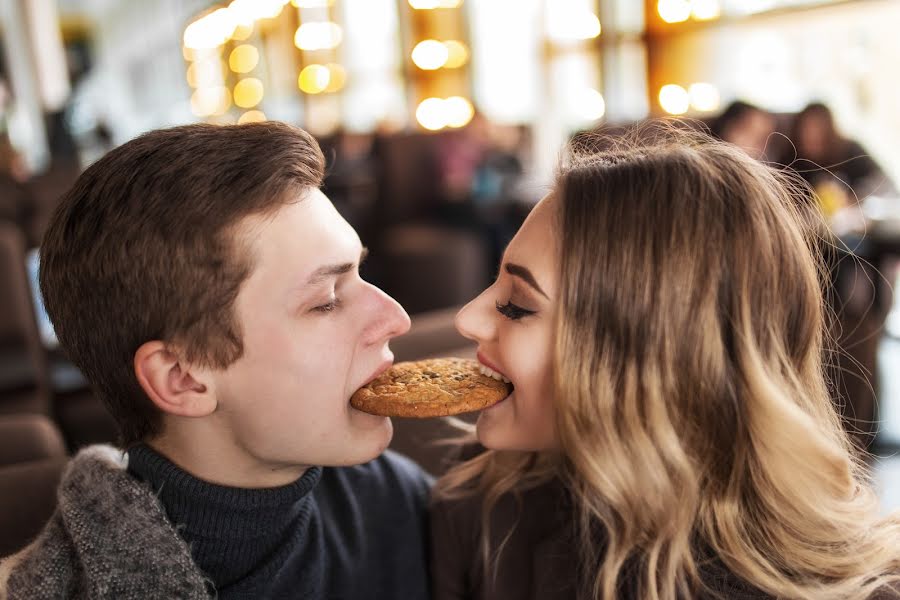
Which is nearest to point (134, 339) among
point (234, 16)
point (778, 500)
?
point (778, 500)

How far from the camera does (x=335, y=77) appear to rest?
501 inches

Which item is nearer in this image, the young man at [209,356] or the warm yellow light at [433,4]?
the young man at [209,356]

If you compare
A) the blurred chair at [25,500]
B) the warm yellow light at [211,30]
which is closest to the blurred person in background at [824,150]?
the blurred chair at [25,500]

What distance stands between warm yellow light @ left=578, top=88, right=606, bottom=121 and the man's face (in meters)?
7.31

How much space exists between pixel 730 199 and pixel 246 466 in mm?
858

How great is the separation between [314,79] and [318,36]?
2.46 feet

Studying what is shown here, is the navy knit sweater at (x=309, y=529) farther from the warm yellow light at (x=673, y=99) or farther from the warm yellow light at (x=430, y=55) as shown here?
the warm yellow light at (x=430, y=55)

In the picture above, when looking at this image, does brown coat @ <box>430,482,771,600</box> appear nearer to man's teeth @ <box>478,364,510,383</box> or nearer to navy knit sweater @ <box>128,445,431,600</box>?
navy knit sweater @ <box>128,445,431,600</box>

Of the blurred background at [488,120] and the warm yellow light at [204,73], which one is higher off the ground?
the warm yellow light at [204,73]

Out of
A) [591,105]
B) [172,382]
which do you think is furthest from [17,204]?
[591,105]

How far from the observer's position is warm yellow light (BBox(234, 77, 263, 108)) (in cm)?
1617

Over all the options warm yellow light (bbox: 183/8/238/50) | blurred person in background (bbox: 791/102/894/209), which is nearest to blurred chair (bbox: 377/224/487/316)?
blurred person in background (bbox: 791/102/894/209)

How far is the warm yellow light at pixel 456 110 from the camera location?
394 inches

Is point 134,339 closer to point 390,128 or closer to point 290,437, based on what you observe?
point 290,437
